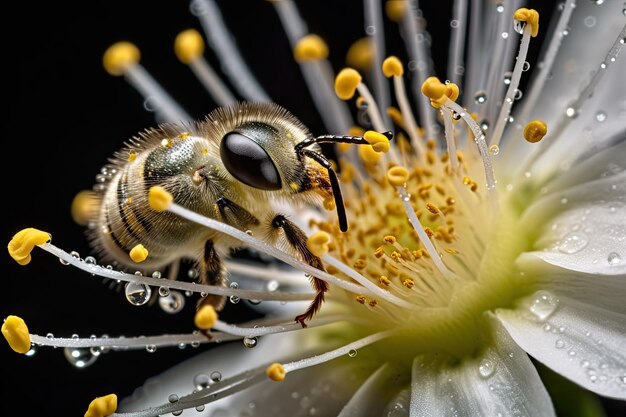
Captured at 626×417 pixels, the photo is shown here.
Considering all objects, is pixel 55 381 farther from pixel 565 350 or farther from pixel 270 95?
pixel 565 350

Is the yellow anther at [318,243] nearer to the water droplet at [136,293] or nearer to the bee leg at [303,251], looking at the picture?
the bee leg at [303,251]

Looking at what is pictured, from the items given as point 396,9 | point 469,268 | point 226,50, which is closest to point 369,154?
point 469,268

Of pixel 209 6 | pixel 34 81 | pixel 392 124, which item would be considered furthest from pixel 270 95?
pixel 34 81

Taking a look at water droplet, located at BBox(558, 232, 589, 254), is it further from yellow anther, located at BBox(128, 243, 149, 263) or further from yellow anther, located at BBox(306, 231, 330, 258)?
yellow anther, located at BBox(128, 243, 149, 263)

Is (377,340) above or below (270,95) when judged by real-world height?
below

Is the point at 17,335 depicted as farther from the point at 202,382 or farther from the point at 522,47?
the point at 522,47

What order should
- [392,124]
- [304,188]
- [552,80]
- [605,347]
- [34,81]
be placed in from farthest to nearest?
[34,81] → [392,124] → [552,80] → [304,188] → [605,347]

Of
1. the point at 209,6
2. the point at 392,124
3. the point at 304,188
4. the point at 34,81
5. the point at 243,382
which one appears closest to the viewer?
the point at 304,188
